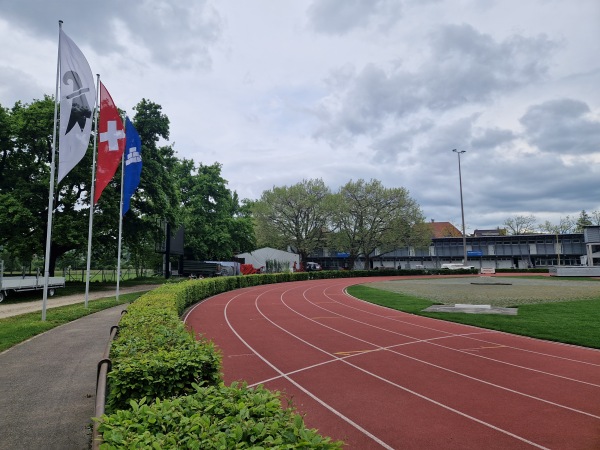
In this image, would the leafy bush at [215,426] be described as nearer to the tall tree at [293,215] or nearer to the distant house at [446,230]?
the tall tree at [293,215]

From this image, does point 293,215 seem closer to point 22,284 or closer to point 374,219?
point 374,219

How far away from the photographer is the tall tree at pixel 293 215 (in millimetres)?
61250

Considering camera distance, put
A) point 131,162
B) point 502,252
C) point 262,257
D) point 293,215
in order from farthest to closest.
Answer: point 502,252
point 293,215
point 262,257
point 131,162

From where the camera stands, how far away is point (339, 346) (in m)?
12.4

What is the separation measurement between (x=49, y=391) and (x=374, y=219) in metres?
58.2

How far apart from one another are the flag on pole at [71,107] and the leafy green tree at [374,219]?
1931 inches

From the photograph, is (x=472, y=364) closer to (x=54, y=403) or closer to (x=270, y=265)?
(x=54, y=403)

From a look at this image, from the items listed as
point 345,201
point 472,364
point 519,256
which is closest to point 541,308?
point 472,364

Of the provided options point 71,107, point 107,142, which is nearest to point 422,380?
point 71,107

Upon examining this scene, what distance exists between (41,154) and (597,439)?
3383 cm

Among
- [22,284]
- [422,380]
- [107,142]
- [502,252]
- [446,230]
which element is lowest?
[422,380]

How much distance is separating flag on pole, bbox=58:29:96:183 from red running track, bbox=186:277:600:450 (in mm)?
8031

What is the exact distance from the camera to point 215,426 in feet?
9.46

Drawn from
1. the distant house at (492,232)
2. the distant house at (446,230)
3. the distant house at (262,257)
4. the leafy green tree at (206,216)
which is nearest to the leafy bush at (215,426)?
the leafy green tree at (206,216)
